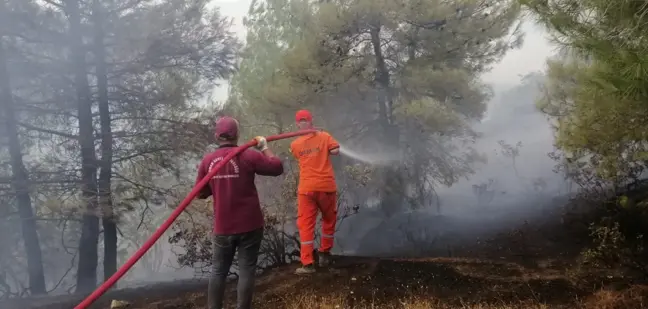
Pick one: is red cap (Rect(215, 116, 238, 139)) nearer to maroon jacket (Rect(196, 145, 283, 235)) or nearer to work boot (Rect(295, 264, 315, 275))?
maroon jacket (Rect(196, 145, 283, 235))

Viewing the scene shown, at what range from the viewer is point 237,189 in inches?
→ 139

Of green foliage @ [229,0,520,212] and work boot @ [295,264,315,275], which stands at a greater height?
green foliage @ [229,0,520,212]

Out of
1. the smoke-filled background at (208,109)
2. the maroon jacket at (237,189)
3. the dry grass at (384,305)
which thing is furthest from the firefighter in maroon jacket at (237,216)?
the smoke-filled background at (208,109)

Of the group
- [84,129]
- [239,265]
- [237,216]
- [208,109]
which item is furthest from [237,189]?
[84,129]

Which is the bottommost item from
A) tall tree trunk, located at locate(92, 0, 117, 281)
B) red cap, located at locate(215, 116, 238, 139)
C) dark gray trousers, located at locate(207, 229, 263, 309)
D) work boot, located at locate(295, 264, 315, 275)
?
work boot, located at locate(295, 264, 315, 275)

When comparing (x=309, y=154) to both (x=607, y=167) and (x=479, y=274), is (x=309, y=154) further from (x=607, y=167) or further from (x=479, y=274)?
(x=607, y=167)

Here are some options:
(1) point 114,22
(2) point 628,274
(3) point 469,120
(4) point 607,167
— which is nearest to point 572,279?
(2) point 628,274

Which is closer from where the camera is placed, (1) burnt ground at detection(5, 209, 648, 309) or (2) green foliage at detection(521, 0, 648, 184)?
(2) green foliage at detection(521, 0, 648, 184)

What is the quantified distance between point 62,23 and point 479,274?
8.51 metres

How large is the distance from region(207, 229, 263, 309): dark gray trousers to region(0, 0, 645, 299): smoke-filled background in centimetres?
257

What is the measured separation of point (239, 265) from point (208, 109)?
621cm

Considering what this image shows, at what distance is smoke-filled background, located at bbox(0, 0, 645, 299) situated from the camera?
8.14 m

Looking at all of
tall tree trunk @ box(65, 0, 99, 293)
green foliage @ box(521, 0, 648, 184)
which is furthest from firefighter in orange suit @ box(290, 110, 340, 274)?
tall tree trunk @ box(65, 0, 99, 293)

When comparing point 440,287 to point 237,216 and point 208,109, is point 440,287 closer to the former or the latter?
point 237,216
